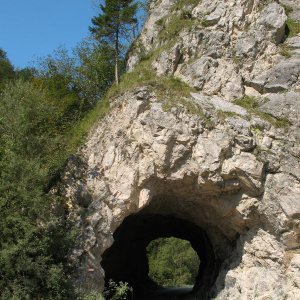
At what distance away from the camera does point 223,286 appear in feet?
58.0

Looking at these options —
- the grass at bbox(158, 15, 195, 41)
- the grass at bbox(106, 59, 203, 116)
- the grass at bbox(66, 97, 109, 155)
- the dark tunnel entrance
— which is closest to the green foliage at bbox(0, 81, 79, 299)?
the grass at bbox(66, 97, 109, 155)

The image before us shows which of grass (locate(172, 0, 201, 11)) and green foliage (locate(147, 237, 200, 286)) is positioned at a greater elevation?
grass (locate(172, 0, 201, 11))

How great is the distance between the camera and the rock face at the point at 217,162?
1560 cm

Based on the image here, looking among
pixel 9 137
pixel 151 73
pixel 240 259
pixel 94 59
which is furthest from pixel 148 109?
pixel 94 59

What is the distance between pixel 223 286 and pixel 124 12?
1396 cm

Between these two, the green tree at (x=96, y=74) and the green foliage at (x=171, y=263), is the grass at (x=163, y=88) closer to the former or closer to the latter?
the green tree at (x=96, y=74)

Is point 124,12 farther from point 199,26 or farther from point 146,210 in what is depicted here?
point 146,210

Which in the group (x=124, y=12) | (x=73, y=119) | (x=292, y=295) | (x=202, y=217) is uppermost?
(x=124, y=12)

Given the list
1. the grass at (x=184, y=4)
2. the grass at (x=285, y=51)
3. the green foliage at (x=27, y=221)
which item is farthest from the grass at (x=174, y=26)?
the green foliage at (x=27, y=221)

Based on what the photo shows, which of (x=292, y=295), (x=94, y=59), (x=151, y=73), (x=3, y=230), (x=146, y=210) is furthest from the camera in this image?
(x=94, y=59)

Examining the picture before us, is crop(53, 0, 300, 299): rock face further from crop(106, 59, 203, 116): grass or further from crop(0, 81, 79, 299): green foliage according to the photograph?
crop(0, 81, 79, 299): green foliage

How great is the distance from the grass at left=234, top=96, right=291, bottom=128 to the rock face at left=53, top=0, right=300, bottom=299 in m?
0.04

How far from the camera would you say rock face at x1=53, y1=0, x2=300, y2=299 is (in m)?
15.6

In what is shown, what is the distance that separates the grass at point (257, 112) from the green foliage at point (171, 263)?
3312 cm
